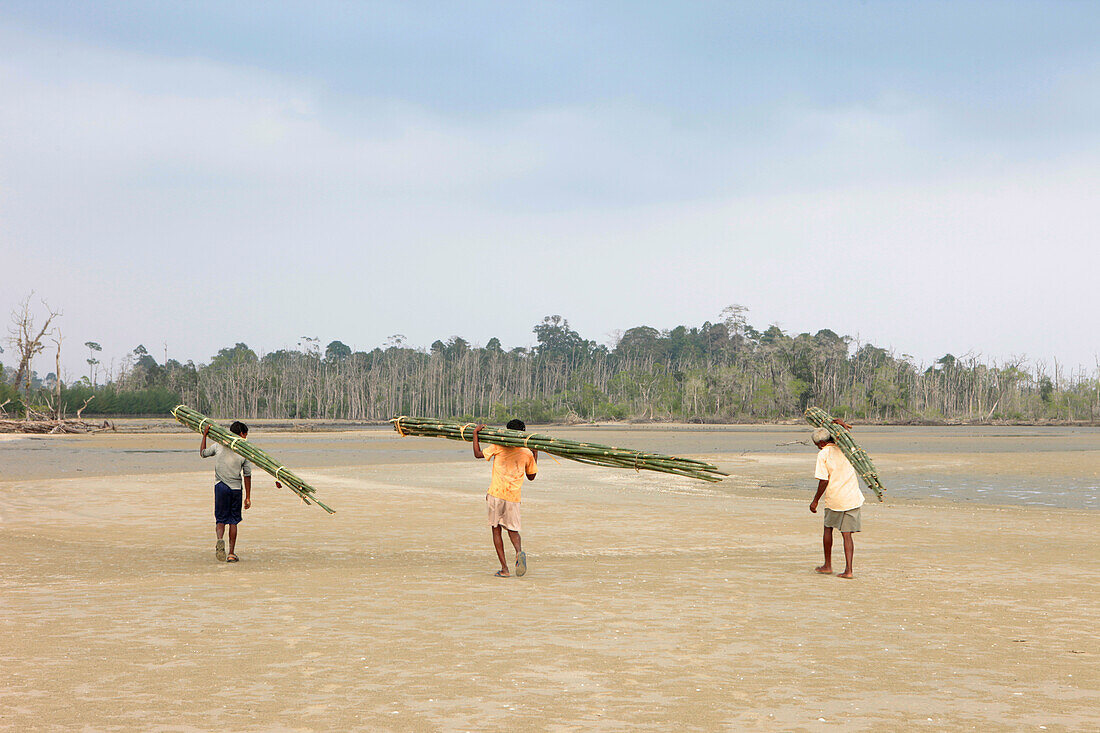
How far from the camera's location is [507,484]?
9344 millimetres

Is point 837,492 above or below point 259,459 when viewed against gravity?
below

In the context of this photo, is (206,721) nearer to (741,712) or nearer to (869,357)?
(741,712)

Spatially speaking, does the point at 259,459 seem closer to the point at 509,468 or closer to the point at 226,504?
the point at 226,504

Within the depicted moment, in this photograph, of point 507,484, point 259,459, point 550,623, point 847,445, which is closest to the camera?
point 550,623

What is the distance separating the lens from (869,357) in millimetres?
102875

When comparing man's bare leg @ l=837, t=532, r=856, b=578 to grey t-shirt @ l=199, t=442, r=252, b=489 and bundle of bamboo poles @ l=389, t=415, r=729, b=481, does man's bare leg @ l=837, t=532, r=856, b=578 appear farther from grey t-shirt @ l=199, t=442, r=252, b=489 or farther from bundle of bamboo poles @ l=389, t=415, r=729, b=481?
grey t-shirt @ l=199, t=442, r=252, b=489

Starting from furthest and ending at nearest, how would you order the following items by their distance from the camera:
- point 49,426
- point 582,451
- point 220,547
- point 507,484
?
1. point 49,426
2. point 220,547
3. point 582,451
4. point 507,484

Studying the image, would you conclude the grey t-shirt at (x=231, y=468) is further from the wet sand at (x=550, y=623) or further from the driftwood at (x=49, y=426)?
the driftwood at (x=49, y=426)

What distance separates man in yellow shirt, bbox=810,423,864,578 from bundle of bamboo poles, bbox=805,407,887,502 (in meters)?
0.07

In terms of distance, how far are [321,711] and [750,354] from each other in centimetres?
10401

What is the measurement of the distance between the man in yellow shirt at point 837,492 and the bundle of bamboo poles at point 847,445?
70 millimetres

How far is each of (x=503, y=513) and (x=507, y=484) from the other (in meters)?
0.32

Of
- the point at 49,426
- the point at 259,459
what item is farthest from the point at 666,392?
the point at 259,459

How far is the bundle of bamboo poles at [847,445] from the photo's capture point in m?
9.56
